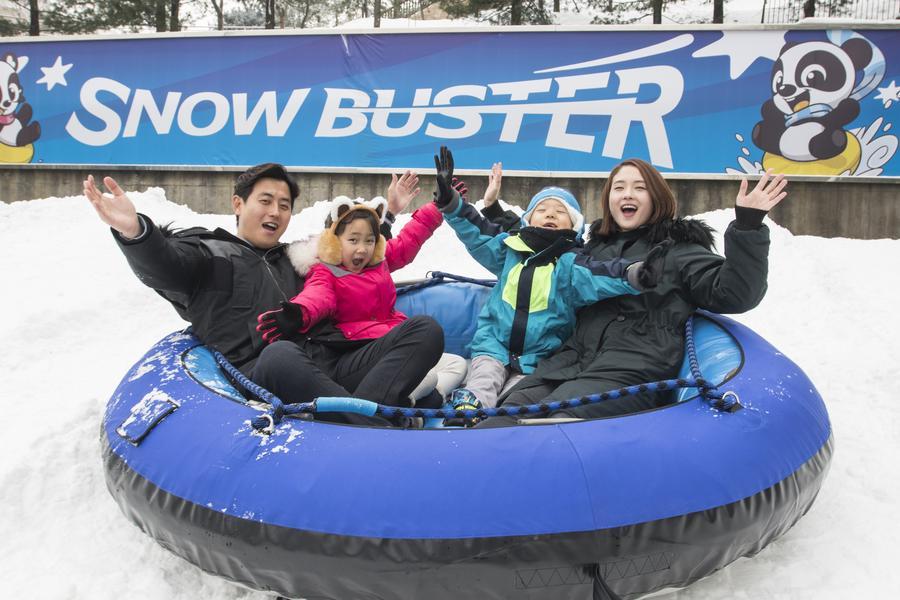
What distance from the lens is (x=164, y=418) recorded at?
6.34 feet

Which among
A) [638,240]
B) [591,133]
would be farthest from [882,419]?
[591,133]

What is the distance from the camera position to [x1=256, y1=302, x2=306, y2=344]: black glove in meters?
2.31

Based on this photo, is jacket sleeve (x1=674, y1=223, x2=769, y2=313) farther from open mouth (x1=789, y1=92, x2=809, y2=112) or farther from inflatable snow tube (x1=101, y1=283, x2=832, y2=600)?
open mouth (x1=789, y1=92, x2=809, y2=112)

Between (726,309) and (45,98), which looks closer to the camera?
(726,309)

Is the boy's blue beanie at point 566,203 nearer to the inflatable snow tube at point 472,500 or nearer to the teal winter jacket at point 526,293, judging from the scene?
the teal winter jacket at point 526,293

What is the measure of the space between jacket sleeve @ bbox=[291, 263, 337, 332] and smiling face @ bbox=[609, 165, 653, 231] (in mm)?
1226

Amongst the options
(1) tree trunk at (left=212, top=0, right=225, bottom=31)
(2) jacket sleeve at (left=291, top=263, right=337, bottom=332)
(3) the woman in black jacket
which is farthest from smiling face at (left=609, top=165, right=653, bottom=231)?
(1) tree trunk at (left=212, top=0, right=225, bottom=31)

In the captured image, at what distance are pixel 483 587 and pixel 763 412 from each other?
98 centimetres

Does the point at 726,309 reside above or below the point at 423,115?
below

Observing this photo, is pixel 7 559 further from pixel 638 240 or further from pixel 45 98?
pixel 45 98

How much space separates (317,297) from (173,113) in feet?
20.1

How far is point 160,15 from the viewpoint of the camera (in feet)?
39.3

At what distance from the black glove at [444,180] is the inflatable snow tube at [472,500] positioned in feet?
4.51

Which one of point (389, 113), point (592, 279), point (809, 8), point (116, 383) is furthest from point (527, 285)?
point (809, 8)
